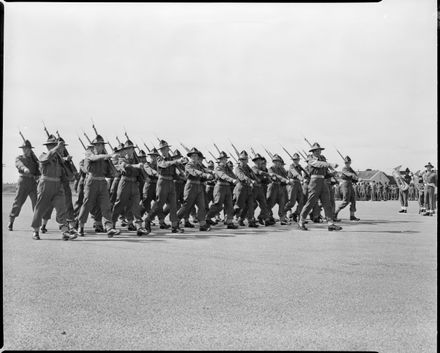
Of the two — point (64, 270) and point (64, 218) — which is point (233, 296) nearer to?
point (64, 270)

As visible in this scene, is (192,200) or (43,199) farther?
(192,200)

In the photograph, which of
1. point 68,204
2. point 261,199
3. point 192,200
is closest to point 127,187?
point 68,204

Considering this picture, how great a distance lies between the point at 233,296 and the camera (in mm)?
5258

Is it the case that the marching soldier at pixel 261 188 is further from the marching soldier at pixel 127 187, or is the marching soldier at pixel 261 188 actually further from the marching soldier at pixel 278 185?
the marching soldier at pixel 127 187

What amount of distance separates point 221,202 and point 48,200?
4522 millimetres

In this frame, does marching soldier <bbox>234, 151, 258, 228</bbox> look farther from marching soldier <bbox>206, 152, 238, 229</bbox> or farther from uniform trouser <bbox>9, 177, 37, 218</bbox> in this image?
uniform trouser <bbox>9, 177, 37, 218</bbox>

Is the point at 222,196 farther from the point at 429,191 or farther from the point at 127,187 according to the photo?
the point at 429,191

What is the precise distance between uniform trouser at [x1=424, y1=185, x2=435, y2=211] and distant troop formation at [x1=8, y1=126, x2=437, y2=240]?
336 centimetres

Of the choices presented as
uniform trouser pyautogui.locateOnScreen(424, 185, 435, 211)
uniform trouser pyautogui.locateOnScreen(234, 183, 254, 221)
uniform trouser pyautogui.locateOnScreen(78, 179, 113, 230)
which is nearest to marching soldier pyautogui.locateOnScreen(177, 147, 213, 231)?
uniform trouser pyautogui.locateOnScreen(234, 183, 254, 221)

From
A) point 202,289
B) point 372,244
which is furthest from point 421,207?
point 202,289

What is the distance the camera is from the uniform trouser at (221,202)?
1291 centimetres

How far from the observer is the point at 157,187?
1196 cm

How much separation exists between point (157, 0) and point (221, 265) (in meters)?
3.61

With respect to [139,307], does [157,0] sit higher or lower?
higher
